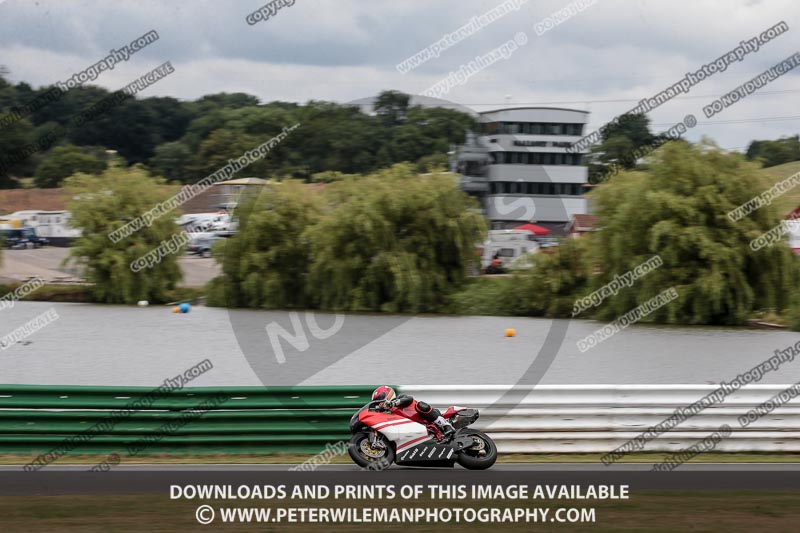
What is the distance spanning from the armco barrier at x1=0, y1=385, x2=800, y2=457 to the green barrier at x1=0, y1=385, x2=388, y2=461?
0.01 metres

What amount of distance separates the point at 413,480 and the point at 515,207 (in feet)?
110

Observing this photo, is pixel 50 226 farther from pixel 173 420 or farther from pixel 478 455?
pixel 478 455

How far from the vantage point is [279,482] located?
26.6 feet

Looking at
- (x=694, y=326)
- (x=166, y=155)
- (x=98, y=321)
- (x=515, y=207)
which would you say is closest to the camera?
(x=694, y=326)

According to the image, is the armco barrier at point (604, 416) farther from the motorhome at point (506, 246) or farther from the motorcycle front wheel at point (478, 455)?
A: the motorhome at point (506, 246)

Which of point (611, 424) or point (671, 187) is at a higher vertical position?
point (671, 187)

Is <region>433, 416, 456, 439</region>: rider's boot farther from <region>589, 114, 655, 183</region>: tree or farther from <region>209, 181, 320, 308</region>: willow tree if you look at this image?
<region>589, 114, 655, 183</region>: tree

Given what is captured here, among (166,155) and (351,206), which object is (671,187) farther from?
(166,155)

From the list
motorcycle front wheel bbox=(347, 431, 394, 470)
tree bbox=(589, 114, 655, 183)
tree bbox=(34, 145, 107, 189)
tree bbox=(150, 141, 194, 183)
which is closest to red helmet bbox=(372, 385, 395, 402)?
motorcycle front wheel bbox=(347, 431, 394, 470)

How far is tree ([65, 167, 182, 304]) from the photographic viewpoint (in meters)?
35.4

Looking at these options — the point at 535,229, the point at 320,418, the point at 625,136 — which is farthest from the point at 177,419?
the point at 625,136

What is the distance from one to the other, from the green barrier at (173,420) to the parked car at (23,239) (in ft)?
156

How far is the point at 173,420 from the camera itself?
9789mm

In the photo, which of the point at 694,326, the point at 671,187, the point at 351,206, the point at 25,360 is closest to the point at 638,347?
the point at 694,326
